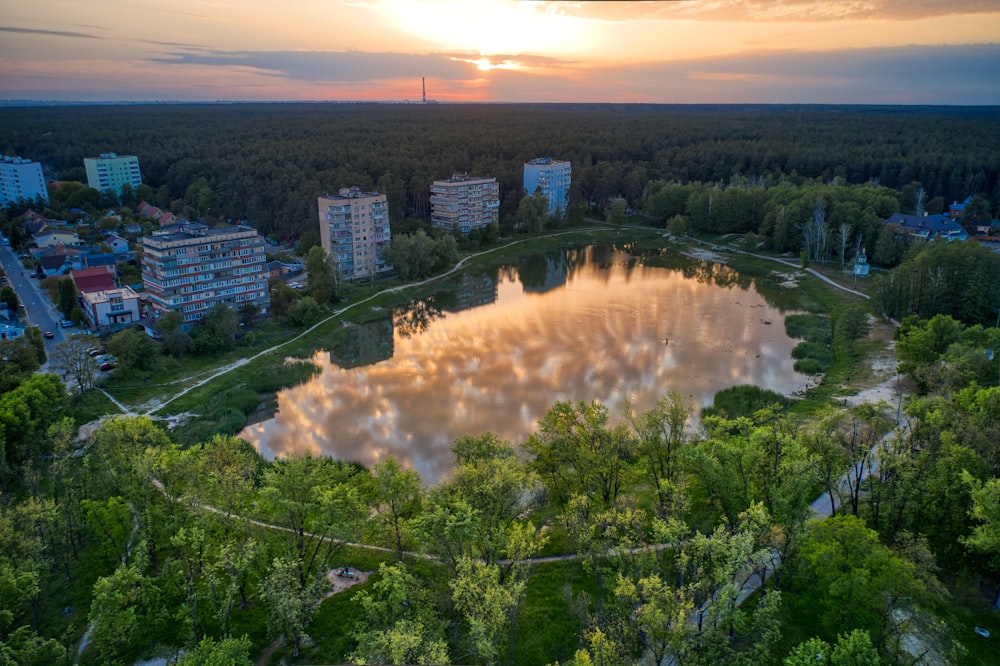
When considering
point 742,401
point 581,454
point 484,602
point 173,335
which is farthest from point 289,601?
point 173,335

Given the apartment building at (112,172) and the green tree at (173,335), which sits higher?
the apartment building at (112,172)

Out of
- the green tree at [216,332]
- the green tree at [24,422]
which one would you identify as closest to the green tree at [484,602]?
the green tree at [24,422]

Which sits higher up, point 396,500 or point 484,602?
point 484,602

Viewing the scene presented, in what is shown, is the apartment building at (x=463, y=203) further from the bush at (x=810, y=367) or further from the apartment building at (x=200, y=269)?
the bush at (x=810, y=367)

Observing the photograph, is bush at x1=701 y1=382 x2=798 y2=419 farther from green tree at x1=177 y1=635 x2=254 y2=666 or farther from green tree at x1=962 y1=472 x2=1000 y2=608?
green tree at x1=177 y1=635 x2=254 y2=666

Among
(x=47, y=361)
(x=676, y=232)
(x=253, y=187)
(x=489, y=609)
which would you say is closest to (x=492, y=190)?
(x=676, y=232)

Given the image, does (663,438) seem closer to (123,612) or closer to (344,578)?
(344,578)

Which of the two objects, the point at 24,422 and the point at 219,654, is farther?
the point at 24,422
